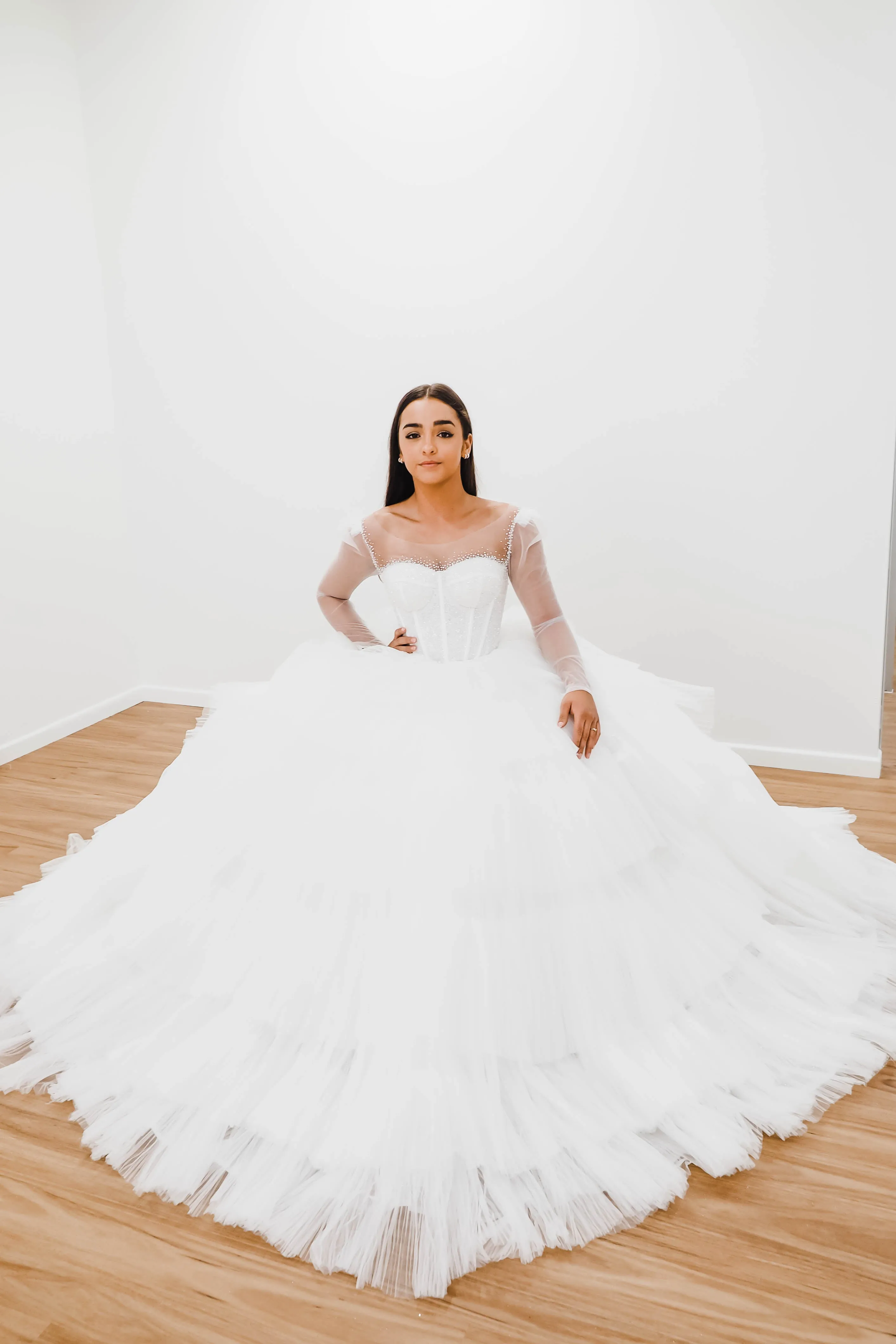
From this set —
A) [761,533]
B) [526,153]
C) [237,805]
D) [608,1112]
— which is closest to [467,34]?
[526,153]

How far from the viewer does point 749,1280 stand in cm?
130

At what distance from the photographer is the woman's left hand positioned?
6.08 ft

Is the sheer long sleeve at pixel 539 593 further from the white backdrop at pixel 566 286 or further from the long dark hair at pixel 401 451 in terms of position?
the white backdrop at pixel 566 286

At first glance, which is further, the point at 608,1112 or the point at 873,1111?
the point at 873,1111

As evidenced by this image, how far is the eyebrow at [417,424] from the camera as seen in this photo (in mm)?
2027

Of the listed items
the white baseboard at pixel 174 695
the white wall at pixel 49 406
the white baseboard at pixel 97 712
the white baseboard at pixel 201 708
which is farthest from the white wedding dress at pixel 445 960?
the white baseboard at pixel 174 695

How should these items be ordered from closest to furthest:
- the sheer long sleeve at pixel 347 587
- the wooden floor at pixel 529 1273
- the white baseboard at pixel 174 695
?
the wooden floor at pixel 529 1273
the sheer long sleeve at pixel 347 587
the white baseboard at pixel 174 695

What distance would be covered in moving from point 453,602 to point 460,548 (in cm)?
12

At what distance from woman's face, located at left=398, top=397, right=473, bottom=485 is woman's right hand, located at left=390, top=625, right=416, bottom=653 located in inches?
13.7

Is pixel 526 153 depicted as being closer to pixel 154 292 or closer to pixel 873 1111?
pixel 154 292

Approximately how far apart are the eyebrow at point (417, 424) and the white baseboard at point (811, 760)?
159 centimetres

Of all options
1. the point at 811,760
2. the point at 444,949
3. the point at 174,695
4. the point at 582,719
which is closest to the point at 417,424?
the point at 582,719

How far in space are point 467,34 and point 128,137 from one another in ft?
4.83

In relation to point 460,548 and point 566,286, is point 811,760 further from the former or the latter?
point 566,286
